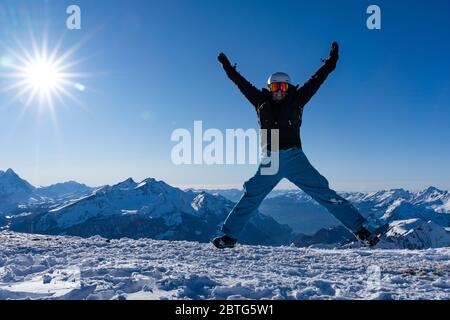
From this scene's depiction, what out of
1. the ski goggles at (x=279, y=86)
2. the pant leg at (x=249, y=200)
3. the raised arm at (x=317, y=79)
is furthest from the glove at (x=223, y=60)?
the pant leg at (x=249, y=200)

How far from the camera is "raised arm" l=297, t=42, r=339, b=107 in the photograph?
8.75 m

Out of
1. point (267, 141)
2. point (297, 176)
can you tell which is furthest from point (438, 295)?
point (267, 141)

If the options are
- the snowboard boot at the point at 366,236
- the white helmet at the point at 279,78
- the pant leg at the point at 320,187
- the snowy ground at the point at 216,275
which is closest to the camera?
the snowy ground at the point at 216,275

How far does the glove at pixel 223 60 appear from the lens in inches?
372

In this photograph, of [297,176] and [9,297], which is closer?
[9,297]

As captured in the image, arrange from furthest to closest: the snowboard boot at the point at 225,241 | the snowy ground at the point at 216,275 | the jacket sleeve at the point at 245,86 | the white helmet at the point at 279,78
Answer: the snowboard boot at the point at 225,241 → the jacket sleeve at the point at 245,86 → the white helmet at the point at 279,78 → the snowy ground at the point at 216,275

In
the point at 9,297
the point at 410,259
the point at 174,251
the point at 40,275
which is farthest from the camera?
the point at 174,251

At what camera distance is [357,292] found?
591cm

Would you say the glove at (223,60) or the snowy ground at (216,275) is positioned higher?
the glove at (223,60)

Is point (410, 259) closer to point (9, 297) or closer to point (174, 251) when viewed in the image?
point (174, 251)

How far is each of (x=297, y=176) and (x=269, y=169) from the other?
65 cm

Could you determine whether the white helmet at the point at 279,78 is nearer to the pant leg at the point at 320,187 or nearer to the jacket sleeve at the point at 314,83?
the jacket sleeve at the point at 314,83

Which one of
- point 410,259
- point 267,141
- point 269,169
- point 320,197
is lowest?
point 410,259
